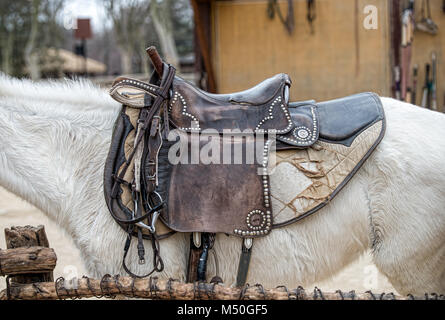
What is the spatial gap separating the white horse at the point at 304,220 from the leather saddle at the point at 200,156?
7 cm

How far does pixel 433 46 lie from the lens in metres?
5.95

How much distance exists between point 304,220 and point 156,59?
3.30ft

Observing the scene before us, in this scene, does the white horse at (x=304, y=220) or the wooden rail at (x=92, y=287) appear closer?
the wooden rail at (x=92, y=287)

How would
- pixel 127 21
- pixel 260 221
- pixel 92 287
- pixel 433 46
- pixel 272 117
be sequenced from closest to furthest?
1. pixel 92 287
2. pixel 260 221
3. pixel 272 117
4. pixel 433 46
5. pixel 127 21

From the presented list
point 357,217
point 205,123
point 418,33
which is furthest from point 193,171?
point 418,33

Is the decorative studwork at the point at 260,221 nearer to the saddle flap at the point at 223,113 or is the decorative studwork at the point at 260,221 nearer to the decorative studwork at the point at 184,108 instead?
the saddle flap at the point at 223,113

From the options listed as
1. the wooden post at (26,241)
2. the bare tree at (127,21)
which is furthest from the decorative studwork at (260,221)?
the bare tree at (127,21)

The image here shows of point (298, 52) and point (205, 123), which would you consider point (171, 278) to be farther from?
point (298, 52)

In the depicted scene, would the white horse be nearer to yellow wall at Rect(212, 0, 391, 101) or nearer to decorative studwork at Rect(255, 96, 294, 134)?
decorative studwork at Rect(255, 96, 294, 134)

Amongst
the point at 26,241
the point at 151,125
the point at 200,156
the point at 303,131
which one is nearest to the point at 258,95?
the point at 303,131

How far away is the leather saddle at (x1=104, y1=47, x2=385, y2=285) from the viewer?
1904 millimetres

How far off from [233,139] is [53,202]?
89 centimetres

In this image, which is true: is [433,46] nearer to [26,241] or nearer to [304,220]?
[304,220]

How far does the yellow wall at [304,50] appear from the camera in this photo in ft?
20.0
